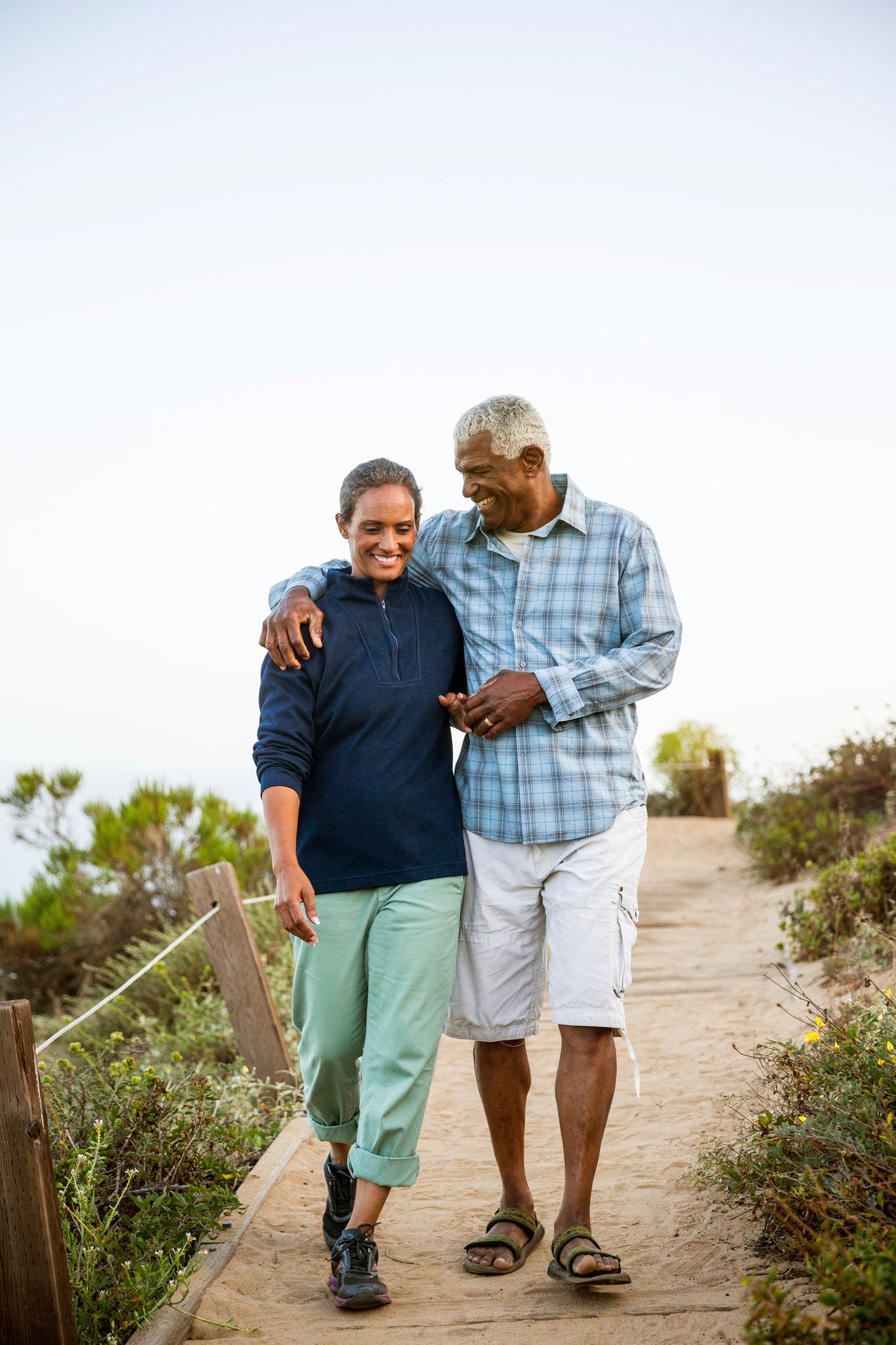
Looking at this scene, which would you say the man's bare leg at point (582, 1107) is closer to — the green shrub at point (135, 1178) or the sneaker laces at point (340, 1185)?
the sneaker laces at point (340, 1185)

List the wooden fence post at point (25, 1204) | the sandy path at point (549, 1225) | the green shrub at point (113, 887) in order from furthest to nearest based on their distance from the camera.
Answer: the green shrub at point (113, 887) → the sandy path at point (549, 1225) → the wooden fence post at point (25, 1204)

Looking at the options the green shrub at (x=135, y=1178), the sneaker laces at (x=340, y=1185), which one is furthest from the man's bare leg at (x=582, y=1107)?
the green shrub at (x=135, y=1178)

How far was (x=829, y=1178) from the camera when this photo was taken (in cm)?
248

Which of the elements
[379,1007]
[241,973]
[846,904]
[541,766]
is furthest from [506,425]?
[846,904]

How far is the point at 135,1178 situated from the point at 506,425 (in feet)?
7.65

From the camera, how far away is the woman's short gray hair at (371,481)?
2.90 m

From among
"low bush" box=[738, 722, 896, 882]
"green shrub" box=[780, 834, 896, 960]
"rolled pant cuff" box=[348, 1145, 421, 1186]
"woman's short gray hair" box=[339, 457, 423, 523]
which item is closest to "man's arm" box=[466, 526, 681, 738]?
"woman's short gray hair" box=[339, 457, 423, 523]

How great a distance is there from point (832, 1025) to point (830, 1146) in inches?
22.2

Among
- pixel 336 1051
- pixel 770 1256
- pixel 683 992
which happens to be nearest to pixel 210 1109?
pixel 336 1051

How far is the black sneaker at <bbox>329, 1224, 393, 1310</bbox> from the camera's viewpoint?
2.58m

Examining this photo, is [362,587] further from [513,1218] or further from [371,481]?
[513,1218]

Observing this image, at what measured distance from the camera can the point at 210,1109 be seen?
142 inches

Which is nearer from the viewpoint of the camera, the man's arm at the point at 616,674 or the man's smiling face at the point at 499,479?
the man's arm at the point at 616,674

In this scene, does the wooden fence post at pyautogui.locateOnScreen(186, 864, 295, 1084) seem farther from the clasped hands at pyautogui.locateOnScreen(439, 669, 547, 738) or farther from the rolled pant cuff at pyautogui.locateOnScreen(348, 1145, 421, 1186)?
the clasped hands at pyautogui.locateOnScreen(439, 669, 547, 738)
